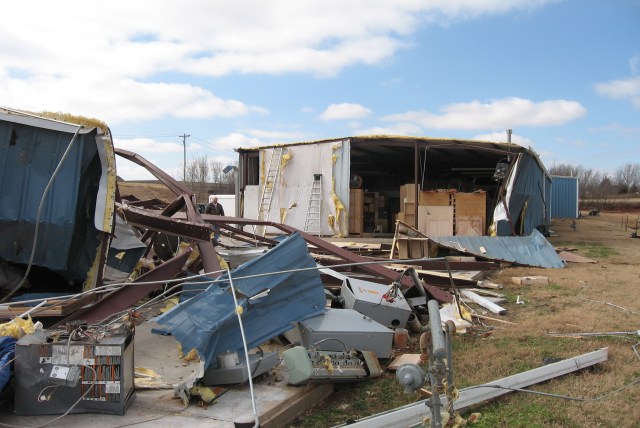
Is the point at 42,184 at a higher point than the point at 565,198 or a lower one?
lower

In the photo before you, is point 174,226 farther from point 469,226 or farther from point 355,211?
point 355,211

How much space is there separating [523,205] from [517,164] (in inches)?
78.7

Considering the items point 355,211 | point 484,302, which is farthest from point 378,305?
point 355,211

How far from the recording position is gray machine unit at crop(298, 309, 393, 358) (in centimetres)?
474

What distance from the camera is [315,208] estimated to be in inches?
Result: 656

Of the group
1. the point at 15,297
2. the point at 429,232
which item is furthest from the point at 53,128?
the point at 429,232

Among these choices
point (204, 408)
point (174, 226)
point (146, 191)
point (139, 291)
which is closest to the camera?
point (204, 408)

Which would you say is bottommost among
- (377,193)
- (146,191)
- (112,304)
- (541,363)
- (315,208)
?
(541,363)

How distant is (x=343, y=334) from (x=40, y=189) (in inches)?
135

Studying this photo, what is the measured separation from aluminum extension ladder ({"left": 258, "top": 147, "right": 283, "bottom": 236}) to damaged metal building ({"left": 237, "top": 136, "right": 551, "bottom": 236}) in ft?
0.11

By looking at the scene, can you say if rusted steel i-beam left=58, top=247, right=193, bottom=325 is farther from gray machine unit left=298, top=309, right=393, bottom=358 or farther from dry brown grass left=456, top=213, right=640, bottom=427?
dry brown grass left=456, top=213, right=640, bottom=427

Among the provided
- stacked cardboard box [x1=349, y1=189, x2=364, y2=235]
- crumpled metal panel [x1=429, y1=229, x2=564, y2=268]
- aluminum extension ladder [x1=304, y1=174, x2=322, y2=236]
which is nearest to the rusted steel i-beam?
crumpled metal panel [x1=429, y1=229, x2=564, y2=268]

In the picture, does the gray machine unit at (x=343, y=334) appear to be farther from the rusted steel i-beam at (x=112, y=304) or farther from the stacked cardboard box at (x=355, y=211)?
the stacked cardboard box at (x=355, y=211)

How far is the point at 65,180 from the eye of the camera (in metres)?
5.44
